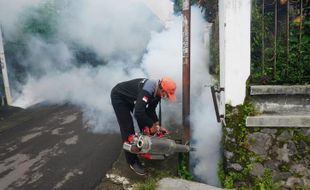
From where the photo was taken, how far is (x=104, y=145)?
6605 millimetres

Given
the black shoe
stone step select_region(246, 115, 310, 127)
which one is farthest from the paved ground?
stone step select_region(246, 115, 310, 127)

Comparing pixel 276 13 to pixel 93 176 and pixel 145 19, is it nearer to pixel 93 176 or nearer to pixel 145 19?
pixel 93 176

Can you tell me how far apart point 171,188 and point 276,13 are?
3082mm

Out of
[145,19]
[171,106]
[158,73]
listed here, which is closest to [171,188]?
[171,106]

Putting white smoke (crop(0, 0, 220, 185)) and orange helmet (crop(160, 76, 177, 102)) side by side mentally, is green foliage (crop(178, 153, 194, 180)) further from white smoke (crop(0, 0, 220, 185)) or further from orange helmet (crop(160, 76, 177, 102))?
orange helmet (crop(160, 76, 177, 102))

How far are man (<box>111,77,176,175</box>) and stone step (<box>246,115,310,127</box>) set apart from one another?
1.33m

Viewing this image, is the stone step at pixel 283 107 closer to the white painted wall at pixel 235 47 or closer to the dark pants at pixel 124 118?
the white painted wall at pixel 235 47

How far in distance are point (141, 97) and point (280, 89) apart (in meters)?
2.13

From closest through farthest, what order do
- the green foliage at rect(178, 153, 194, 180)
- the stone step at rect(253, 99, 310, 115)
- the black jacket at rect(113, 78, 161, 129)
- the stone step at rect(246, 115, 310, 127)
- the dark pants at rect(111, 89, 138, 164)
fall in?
1. the stone step at rect(246, 115, 310, 127)
2. the stone step at rect(253, 99, 310, 115)
3. the black jacket at rect(113, 78, 161, 129)
4. the dark pants at rect(111, 89, 138, 164)
5. the green foliage at rect(178, 153, 194, 180)

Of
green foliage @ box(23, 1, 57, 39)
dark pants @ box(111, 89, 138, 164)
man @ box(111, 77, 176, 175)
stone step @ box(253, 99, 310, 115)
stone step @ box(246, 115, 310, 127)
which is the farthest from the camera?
green foliage @ box(23, 1, 57, 39)

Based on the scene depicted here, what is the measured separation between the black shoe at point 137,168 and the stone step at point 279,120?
1949 mm

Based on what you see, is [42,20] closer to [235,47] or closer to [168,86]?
[168,86]

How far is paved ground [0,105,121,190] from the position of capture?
16.3ft

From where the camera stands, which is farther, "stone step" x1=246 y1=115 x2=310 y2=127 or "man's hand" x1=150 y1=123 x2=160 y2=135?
"man's hand" x1=150 y1=123 x2=160 y2=135
